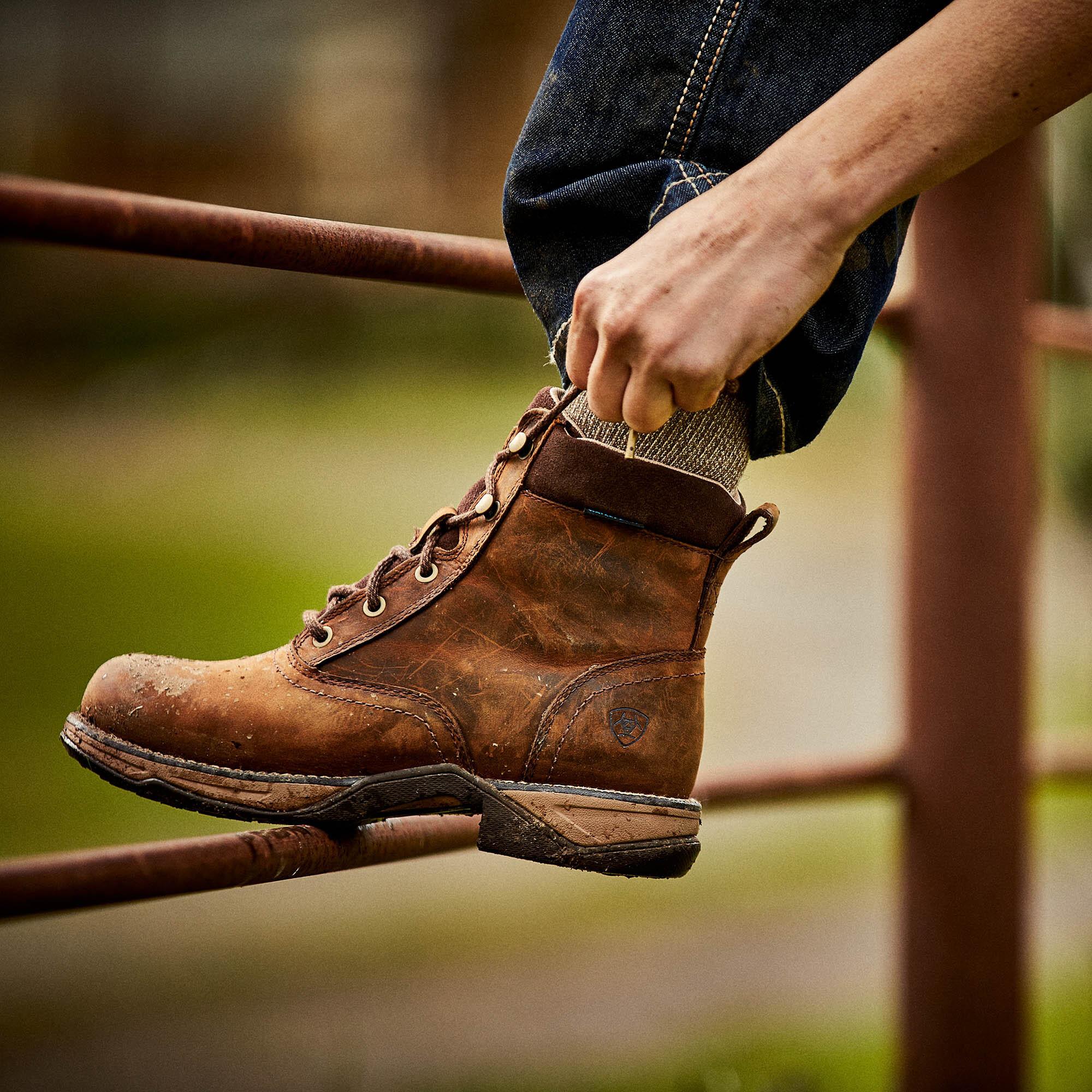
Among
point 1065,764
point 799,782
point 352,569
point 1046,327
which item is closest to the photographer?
point 799,782

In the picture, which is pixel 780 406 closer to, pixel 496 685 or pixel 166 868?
pixel 496 685

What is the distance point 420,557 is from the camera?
2.27 feet

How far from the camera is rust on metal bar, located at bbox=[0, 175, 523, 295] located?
0.62 meters

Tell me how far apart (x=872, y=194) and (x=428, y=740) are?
40 cm

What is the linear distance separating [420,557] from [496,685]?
3.7 inches

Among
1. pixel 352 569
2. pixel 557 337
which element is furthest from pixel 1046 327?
pixel 352 569

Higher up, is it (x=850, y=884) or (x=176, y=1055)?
(x=850, y=884)

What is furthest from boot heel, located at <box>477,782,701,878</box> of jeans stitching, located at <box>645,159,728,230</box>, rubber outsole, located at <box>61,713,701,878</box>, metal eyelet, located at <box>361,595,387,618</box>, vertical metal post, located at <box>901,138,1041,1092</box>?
vertical metal post, located at <box>901,138,1041,1092</box>

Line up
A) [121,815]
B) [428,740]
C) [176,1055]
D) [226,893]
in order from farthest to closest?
[121,815] → [226,893] → [176,1055] → [428,740]

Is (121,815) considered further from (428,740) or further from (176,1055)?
(428,740)

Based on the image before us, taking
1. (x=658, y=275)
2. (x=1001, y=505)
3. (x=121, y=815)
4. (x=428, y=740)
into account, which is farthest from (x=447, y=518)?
(x=121, y=815)

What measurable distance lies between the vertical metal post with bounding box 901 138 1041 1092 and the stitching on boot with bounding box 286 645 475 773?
0.65 m

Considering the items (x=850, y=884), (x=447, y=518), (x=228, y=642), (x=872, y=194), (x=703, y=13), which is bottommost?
(x=850, y=884)

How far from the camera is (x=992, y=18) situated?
1.61ft
